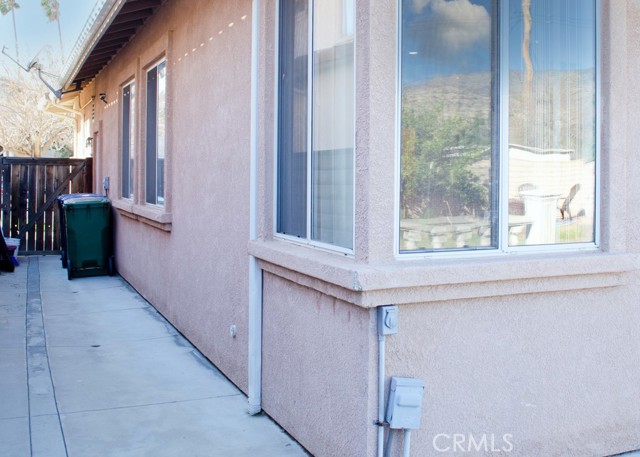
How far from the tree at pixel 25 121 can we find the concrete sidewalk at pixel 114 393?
32974 millimetres

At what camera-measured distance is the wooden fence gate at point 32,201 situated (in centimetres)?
1437

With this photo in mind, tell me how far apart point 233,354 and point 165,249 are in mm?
2837

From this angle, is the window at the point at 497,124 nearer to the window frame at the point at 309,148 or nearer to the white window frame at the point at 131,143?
the window frame at the point at 309,148

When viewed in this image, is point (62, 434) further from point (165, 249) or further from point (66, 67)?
point (66, 67)

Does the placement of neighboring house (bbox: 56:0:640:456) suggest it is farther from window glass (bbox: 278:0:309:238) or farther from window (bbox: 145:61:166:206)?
window (bbox: 145:61:166:206)

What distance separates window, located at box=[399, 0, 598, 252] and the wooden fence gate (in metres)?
12.2

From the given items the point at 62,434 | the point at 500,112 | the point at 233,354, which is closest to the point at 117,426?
the point at 62,434

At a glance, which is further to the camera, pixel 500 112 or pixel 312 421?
pixel 312 421

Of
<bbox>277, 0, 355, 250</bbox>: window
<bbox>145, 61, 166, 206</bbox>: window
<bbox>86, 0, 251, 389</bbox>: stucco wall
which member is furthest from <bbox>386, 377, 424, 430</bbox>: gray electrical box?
<bbox>145, 61, 166, 206</bbox>: window

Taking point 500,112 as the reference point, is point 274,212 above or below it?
below

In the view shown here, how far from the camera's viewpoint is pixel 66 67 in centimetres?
1377

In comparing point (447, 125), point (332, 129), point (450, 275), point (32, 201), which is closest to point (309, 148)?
point (332, 129)

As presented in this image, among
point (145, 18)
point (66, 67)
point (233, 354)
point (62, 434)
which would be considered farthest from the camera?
point (66, 67)

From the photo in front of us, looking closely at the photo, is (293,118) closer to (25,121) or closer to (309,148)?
(309,148)
